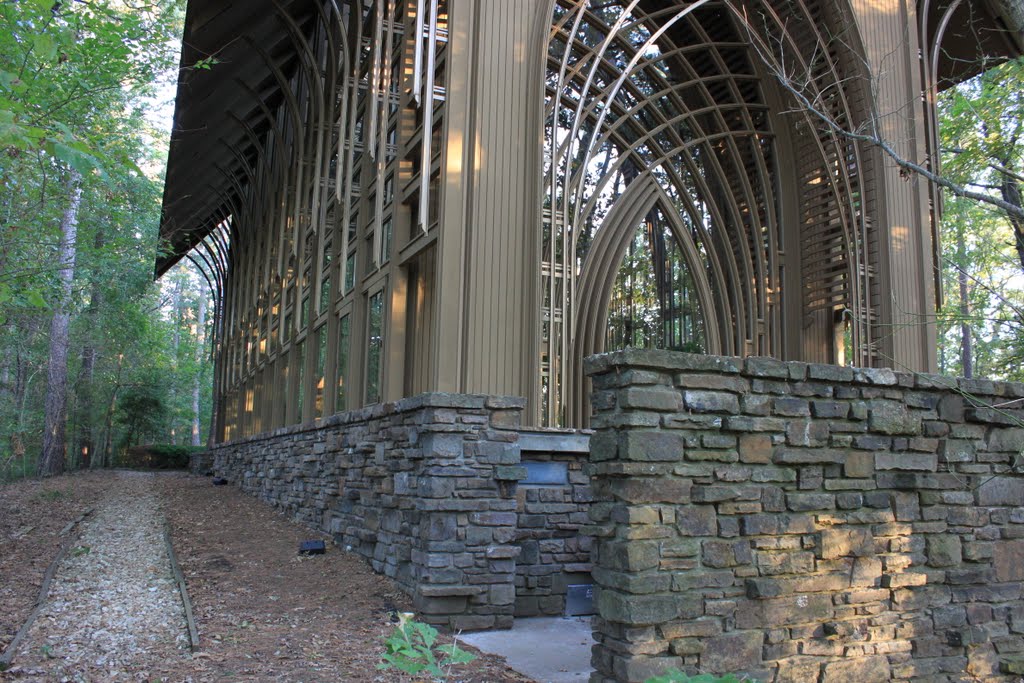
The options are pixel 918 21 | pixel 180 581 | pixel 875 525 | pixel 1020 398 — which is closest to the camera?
pixel 875 525

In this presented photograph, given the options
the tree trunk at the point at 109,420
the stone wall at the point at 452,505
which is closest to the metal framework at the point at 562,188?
the stone wall at the point at 452,505

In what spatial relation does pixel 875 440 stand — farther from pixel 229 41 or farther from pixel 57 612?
pixel 229 41

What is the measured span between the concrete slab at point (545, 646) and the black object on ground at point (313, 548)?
121 inches

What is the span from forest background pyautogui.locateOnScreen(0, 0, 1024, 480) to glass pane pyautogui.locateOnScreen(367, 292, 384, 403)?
3.28 m

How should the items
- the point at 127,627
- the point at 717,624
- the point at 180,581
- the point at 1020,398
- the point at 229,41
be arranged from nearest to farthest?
the point at 717,624 → the point at 1020,398 → the point at 127,627 → the point at 180,581 → the point at 229,41

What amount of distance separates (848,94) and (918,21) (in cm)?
224

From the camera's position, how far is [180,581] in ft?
27.0

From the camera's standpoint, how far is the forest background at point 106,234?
6.70 metres

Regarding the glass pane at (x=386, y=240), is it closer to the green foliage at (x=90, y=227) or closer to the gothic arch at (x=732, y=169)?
the gothic arch at (x=732, y=169)

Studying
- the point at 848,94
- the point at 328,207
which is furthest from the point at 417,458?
the point at 848,94

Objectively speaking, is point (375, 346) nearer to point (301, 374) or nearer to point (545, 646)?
point (545, 646)

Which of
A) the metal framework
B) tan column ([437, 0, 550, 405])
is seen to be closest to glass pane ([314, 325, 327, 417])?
the metal framework

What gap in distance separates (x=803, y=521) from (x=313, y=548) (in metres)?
6.33

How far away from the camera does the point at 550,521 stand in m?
7.72
